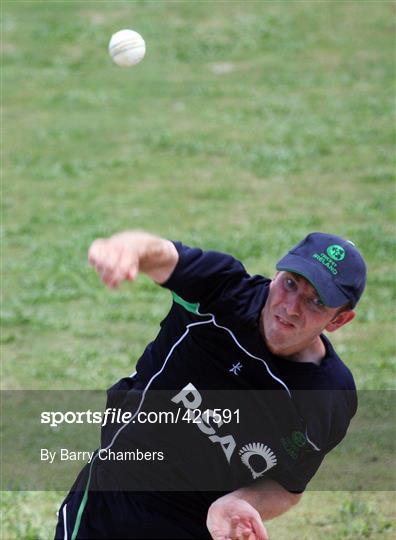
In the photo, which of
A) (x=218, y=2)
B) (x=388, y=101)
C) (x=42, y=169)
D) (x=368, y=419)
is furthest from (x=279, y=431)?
(x=218, y=2)

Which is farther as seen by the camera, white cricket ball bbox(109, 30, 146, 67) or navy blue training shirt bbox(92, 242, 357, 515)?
white cricket ball bbox(109, 30, 146, 67)

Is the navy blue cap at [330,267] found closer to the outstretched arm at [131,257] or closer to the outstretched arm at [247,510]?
the outstretched arm at [131,257]

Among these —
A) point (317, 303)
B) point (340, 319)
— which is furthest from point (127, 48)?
point (317, 303)

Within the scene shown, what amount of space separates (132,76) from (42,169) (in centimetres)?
410

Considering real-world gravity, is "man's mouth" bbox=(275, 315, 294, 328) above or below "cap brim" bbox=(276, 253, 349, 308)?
below

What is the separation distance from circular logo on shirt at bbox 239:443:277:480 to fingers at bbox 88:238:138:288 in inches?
47.4

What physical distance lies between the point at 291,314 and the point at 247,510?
2.75 feet

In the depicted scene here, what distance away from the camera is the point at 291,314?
14.5 feet

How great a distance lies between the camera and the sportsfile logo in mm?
4438

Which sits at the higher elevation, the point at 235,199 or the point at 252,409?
the point at 252,409

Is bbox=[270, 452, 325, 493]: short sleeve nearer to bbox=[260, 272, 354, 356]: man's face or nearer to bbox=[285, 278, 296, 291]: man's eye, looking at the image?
bbox=[260, 272, 354, 356]: man's face

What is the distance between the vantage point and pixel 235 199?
12516 mm

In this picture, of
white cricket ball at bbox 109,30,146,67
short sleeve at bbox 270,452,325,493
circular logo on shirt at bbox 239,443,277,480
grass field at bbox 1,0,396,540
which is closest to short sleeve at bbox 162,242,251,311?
circular logo on shirt at bbox 239,443,277,480

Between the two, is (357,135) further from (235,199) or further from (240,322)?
(240,322)
